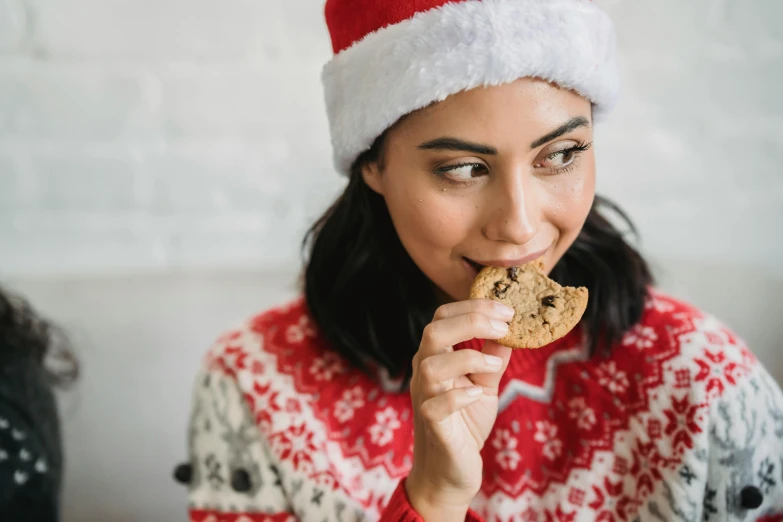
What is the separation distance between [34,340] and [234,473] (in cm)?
46

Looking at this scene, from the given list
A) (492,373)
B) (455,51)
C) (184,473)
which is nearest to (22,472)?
(184,473)

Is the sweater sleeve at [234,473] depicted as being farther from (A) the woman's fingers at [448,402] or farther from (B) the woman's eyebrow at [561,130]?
(B) the woman's eyebrow at [561,130]

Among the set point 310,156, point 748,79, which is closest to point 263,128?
point 310,156

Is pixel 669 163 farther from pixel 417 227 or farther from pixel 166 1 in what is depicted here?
pixel 166 1

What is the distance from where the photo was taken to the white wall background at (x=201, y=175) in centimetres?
116

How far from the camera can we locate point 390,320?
3.08 ft

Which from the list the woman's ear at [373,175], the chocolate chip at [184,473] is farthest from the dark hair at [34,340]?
the woman's ear at [373,175]

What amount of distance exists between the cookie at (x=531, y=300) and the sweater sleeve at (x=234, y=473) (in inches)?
13.3

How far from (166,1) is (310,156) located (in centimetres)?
35

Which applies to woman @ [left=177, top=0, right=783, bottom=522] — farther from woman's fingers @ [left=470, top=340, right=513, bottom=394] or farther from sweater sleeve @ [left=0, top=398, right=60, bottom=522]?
sweater sleeve @ [left=0, top=398, right=60, bottom=522]

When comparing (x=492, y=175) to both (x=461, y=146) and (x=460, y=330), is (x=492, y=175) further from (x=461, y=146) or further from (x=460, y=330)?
(x=460, y=330)

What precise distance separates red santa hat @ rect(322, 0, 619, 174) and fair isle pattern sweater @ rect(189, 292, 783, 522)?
34 cm

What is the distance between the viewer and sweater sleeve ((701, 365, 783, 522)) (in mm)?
791

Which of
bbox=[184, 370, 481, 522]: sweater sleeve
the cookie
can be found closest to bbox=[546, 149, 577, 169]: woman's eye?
the cookie
